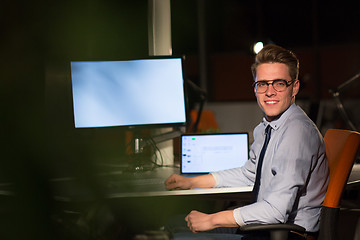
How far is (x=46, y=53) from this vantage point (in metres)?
0.40

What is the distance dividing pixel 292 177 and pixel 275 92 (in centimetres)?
33

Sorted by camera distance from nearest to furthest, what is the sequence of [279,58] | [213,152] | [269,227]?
[269,227] → [279,58] → [213,152]

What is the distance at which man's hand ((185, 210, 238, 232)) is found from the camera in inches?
50.1

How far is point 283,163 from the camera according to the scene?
1235 millimetres

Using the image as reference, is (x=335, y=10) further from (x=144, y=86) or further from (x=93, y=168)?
(x=93, y=168)

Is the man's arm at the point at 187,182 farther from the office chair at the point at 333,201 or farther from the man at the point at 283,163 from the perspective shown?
the office chair at the point at 333,201

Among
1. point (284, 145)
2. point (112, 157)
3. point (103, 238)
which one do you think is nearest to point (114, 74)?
point (284, 145)

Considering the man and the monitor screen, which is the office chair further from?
the monitor screen

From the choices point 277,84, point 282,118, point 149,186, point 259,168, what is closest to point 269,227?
point 259,168

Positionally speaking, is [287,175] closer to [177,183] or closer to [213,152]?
[177,183]

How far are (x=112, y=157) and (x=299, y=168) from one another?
83cm

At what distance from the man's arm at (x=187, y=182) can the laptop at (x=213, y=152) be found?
294 mm

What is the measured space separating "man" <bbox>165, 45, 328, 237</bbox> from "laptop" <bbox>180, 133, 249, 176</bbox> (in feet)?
1.68

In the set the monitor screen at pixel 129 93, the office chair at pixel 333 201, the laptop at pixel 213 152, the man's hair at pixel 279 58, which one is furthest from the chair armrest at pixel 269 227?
the monitor screen at pixel 129 93
